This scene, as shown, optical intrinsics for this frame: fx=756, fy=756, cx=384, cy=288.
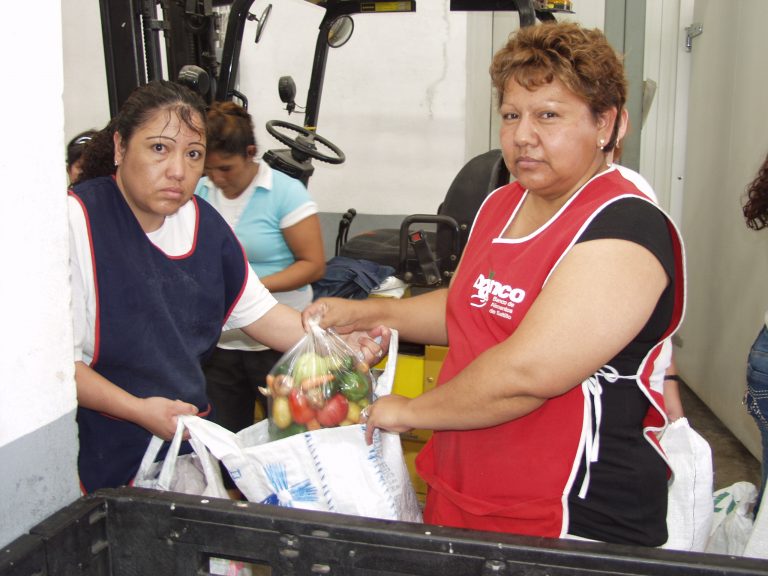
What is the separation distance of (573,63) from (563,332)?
1.50 ft

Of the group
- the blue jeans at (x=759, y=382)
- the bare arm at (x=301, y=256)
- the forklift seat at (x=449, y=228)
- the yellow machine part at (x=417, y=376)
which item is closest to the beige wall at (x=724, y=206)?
the forklift seat at (x=449, y=228)

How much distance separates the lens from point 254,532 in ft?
3.13

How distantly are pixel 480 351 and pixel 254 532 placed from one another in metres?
0.54

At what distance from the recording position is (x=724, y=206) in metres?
4.07

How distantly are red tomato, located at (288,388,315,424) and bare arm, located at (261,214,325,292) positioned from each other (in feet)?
4.32

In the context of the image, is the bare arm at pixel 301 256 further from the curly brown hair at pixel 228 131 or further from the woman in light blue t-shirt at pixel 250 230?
the curly brown hair at pixel 228 131

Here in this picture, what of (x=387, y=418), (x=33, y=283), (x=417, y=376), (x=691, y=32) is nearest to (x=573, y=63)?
(x=387, y=418)

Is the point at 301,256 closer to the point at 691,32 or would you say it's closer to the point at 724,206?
the point at 724,206

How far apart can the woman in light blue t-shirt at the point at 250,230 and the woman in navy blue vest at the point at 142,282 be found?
42.4 inches

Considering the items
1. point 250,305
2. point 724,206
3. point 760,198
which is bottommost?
point 724,206

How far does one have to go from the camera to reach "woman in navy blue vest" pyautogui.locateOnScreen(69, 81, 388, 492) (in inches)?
54.0

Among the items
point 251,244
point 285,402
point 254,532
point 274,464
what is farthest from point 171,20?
point 254,532

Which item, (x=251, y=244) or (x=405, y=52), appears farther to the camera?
(x=405, y=52)

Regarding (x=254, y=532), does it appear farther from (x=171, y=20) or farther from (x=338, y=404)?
(x=171, y=20)
